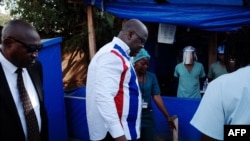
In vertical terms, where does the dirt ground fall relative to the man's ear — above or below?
below

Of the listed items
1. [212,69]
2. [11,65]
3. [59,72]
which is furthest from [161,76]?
[11,65]

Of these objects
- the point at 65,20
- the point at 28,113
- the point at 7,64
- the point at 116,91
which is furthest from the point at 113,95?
the point at 65,20

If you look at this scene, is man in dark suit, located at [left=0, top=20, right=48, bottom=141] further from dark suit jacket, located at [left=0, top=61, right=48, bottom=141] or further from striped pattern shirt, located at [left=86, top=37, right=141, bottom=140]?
striped pattern shirt, located at [left=86, top=37, right=141, bottom=140]

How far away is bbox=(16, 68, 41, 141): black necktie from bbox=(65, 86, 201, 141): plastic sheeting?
2750mm

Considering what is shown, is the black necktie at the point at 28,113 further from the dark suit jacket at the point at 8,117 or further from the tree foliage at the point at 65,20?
the tree foliage at the point at 65,20

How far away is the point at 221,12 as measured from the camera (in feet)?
17.6

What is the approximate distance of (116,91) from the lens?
2600mm

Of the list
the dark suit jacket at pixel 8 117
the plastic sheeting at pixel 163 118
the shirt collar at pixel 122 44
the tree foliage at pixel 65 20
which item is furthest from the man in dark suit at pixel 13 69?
the tree foliage at pixel 65 20

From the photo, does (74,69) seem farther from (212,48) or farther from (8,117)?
(8,117)

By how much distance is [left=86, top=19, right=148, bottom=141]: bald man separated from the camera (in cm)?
255
